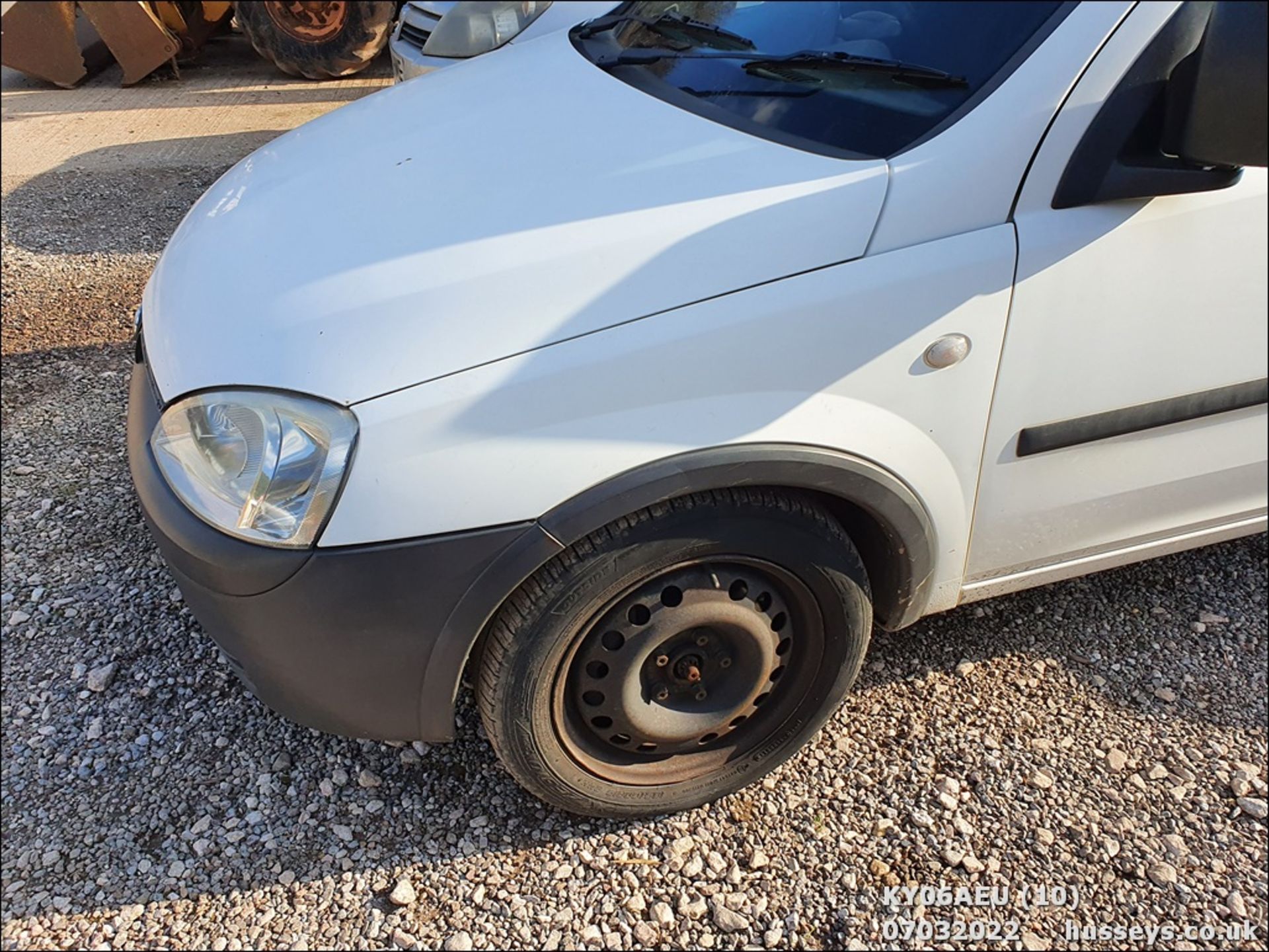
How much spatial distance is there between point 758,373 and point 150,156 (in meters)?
5.83

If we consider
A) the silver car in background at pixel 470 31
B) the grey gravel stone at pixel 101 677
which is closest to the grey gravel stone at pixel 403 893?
the grey gravel stone at pixel 101 677

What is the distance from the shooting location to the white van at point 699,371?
5.03 ft

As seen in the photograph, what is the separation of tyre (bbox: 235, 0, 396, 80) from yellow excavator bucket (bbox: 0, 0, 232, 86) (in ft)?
2.25

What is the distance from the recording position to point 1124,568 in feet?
8.80

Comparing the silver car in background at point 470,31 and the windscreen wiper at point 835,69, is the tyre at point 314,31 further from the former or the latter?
the windscreen wiper at point 835,69

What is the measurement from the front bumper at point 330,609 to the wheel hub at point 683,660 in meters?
0.29


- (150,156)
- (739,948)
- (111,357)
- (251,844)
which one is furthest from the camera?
(150,156)

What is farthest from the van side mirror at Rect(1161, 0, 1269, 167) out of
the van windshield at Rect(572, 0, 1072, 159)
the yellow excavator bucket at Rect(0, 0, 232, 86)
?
the yellow excavator bucket at Rect(0, 0, 232, 86)

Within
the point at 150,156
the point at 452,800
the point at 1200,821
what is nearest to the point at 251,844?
the point at 452,800

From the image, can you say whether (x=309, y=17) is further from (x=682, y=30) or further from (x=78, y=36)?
(x=682, y=30)

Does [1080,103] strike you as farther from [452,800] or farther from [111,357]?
[111,357]

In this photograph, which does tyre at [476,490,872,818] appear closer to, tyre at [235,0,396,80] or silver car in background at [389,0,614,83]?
silver car in background at [389,0,614,83]

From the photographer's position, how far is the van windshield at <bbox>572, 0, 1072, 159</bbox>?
1.71 meters

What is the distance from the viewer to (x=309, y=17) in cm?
715
